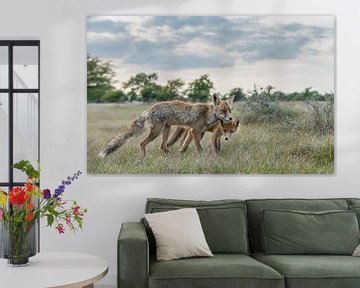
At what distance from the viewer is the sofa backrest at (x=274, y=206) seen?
4.69m

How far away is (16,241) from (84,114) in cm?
168

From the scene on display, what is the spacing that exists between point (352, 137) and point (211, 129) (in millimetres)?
1181

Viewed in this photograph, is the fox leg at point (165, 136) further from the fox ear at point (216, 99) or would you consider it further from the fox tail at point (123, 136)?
the fox ear at point (216, 99)

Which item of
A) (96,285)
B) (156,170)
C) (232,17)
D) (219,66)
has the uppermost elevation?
(232,17)

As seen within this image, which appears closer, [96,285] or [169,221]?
[169,221]

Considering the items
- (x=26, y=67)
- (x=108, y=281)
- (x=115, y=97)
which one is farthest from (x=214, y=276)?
(x=26, y=67)

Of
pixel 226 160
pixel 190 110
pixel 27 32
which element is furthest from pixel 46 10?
pixel 226 160

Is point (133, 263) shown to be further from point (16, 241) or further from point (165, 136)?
point (165, 136)

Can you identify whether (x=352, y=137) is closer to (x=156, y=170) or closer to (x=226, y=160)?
(x=226, y=160)

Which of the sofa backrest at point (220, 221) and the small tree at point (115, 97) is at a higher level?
the small tree at point (115, 97)

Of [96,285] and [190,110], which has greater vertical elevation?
[190,110]

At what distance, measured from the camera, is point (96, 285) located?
5.01 metres

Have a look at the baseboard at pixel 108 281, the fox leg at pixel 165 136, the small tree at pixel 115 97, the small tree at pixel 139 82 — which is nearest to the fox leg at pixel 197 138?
the fox leg at pixel 165 136

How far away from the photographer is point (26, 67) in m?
5.11
